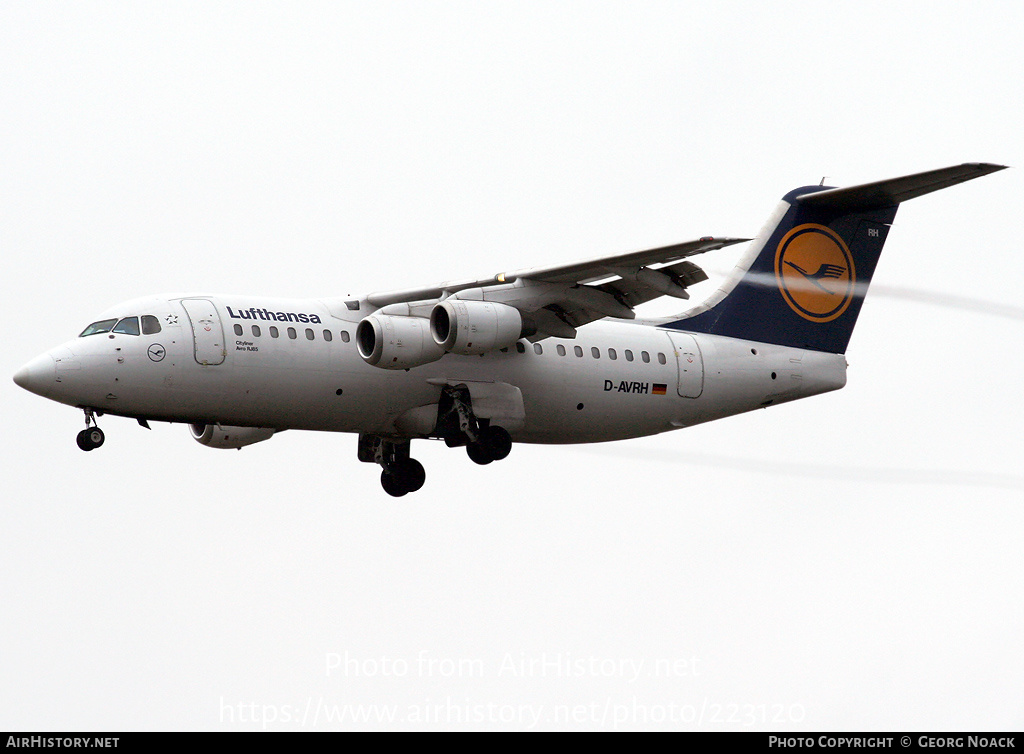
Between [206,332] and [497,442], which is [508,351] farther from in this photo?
[206,332]

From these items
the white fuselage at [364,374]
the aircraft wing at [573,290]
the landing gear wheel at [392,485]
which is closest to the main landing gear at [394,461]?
the landing gear wheel at [392,485]

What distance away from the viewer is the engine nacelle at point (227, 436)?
24.4 m

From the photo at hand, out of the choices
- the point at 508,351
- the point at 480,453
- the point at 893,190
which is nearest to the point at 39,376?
the point at 480,453

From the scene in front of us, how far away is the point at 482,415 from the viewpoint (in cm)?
2281

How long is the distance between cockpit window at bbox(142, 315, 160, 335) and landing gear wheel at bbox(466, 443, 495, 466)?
13.8ft

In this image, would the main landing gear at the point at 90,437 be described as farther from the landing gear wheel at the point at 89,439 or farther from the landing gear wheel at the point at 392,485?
the landing gear wheel at the point at 392,485

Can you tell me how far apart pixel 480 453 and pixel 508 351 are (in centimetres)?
139

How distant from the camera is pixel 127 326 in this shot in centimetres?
2131

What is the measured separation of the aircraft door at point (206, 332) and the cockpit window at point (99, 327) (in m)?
0.88

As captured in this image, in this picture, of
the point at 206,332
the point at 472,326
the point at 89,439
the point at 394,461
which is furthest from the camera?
the point at 394,461

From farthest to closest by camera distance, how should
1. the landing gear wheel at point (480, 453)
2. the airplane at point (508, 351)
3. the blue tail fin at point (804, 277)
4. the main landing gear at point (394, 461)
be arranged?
1. the blue tail fin at point (804, 277)
2. the main landing gear at point (394, 461)
3. the landing gear wheel at point (480, 453)
4. the airplane at point (508, 351)

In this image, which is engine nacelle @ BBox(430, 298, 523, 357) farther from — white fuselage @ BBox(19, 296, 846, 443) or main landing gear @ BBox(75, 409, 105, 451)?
main landing gear @ BBox(75, 409, 105, 451)
